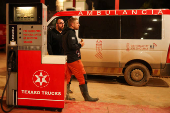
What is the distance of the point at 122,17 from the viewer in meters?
6.86

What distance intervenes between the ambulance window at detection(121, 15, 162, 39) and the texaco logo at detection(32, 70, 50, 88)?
3.85 meters

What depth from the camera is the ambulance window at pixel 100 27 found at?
22.6 feet

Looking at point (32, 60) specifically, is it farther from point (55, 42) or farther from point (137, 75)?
point (137, 75)

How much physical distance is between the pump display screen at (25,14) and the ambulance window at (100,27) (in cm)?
361

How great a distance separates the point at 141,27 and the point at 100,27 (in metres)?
1.33

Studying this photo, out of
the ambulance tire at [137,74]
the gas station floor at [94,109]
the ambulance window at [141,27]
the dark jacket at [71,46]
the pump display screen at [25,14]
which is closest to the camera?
the pump display screen at [25,14]

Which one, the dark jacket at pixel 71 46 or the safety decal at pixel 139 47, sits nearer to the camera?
the dark jacket at pixel 71 46

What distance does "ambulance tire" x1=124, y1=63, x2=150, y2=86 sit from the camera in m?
6.86

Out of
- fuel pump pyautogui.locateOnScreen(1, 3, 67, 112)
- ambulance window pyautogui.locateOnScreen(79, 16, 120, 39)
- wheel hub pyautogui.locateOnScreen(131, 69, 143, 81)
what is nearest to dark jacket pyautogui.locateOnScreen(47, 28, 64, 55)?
fuel pump pyautogui.locateOnScreen(1, 3, 67, 112)

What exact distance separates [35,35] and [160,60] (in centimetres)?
454

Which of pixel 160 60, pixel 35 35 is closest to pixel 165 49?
pixel 160 60

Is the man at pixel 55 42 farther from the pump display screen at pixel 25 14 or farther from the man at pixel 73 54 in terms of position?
the pump display screen at pixel 25 14

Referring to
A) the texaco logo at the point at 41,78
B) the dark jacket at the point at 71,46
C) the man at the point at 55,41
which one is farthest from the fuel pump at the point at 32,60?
the man at the point at 55,41

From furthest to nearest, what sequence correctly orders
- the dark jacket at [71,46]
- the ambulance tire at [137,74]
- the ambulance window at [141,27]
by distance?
1. the ambulance tire at [137,74]
2. the ambulance window at [141,27]
3. the dark jacket at [71,46]
